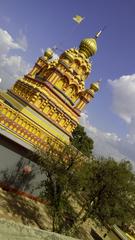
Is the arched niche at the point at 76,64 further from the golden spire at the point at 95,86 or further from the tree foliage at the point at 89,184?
the tree foliage at the point at 89,184

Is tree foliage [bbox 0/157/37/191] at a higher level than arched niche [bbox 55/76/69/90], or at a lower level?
lower

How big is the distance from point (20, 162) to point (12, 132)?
2808mm

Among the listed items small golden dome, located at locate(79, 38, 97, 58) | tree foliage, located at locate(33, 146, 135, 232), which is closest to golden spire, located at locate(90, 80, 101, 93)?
small golden dome, located at locate(79, 38, 97, 58)

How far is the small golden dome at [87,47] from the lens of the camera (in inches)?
1152

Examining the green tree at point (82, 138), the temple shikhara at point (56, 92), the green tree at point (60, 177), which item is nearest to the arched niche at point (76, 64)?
the temple shikhara at point (56, 92)

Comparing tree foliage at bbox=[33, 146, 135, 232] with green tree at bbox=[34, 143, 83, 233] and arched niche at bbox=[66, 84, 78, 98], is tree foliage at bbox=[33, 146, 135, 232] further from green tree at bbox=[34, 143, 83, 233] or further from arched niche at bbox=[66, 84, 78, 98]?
arched niche at bbox=[66, 84, 78, 98]

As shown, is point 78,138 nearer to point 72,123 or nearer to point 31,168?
point 72,123

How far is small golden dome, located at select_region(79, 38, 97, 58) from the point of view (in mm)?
29250

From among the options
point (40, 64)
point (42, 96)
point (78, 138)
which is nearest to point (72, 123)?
point (42, 96)

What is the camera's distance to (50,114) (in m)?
25.0

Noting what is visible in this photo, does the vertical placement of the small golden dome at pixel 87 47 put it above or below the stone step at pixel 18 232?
above

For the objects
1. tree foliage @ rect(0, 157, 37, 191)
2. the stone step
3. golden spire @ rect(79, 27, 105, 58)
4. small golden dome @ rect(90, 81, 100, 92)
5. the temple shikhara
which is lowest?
tree foliage @ rect(0, 157, 37, 191)

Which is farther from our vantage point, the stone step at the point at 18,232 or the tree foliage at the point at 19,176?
the tree foliage at the point at 19,176

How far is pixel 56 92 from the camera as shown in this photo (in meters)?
25.5
